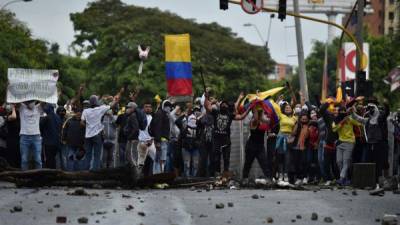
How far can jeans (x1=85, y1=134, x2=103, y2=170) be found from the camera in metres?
25.7

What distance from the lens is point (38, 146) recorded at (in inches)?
961

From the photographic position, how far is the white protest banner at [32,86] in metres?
24.7

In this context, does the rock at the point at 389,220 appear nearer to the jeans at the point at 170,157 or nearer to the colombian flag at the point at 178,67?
the jeans at the point at 170,157

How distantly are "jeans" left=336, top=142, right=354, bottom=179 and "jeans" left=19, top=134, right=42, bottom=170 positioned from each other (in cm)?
567

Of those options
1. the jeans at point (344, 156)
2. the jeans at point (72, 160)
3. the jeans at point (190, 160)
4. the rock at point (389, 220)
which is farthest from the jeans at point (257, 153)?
the rock at point (389, 220)

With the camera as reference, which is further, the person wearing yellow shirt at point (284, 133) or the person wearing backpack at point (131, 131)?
the person wearing yellow shirt at point (284, 133)

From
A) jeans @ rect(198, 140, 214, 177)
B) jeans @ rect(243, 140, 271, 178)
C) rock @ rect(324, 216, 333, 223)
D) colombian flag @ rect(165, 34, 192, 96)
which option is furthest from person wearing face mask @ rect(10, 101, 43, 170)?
rock @ rect(324, 216, 333, 223)

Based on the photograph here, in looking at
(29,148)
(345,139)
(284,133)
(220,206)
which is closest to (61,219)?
(220,206)

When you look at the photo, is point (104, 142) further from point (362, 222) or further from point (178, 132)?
point (362, 222)

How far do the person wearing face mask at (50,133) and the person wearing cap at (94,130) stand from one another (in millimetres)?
549

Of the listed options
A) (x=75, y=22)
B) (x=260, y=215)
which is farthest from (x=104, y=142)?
(x=75, y=22)

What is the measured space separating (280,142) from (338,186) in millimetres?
3914

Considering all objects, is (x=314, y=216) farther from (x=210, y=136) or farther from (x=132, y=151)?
(x=210, y=136)

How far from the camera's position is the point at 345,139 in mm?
24953
